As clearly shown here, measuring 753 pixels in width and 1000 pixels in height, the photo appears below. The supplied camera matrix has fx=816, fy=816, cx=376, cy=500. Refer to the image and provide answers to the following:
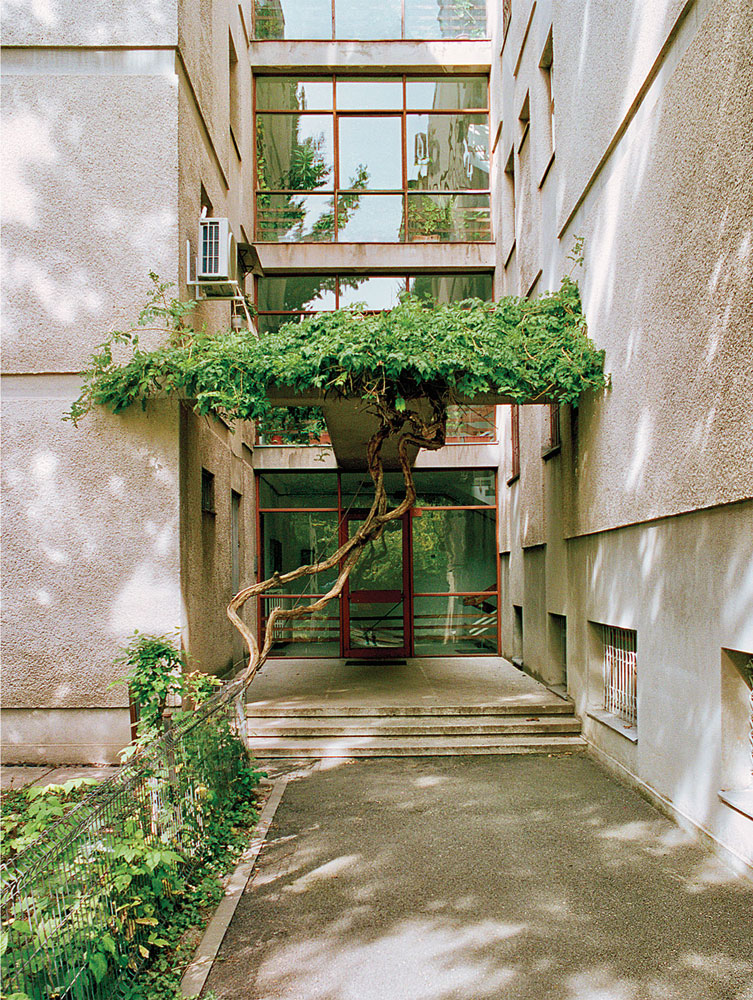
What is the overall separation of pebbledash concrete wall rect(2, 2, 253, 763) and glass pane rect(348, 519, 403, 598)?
674 cm

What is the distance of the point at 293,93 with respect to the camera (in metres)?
14.8

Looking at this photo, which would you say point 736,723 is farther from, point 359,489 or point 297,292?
point 297,292

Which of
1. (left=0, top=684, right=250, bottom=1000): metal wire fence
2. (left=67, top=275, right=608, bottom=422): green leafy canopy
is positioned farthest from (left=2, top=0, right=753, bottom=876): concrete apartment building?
(left=0, top=684, right=250, bottom=1000): metal wire fence

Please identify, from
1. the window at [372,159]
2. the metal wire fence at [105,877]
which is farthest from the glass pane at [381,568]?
the metal wire fence at [105,877]

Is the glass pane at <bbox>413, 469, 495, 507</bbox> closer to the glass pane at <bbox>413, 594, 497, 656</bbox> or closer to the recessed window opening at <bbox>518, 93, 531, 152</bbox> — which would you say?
the glass pane at <bbox>413, 594, 497, 656</bbox>

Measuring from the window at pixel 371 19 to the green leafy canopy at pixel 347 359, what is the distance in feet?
31.1

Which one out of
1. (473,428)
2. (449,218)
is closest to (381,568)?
(473,428)

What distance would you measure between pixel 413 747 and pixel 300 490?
6.99 metres

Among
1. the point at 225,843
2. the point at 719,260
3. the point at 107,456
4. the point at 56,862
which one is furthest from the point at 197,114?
the point at 56,862

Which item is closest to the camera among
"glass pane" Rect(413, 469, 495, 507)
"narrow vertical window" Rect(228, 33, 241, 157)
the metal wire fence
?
the metal wire fence

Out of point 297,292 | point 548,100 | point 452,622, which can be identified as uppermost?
point 548,100

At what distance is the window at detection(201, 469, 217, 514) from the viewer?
31.3 ft

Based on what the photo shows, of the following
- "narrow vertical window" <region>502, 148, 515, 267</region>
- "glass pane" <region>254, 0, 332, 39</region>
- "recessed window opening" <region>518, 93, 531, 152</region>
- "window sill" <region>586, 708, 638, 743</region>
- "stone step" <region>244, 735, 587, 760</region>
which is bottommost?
"stone step" <region>244, 735, 587, 760</region>

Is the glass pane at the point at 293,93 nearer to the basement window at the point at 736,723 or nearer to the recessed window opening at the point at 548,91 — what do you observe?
the recessed window opening at the point at 548,91
